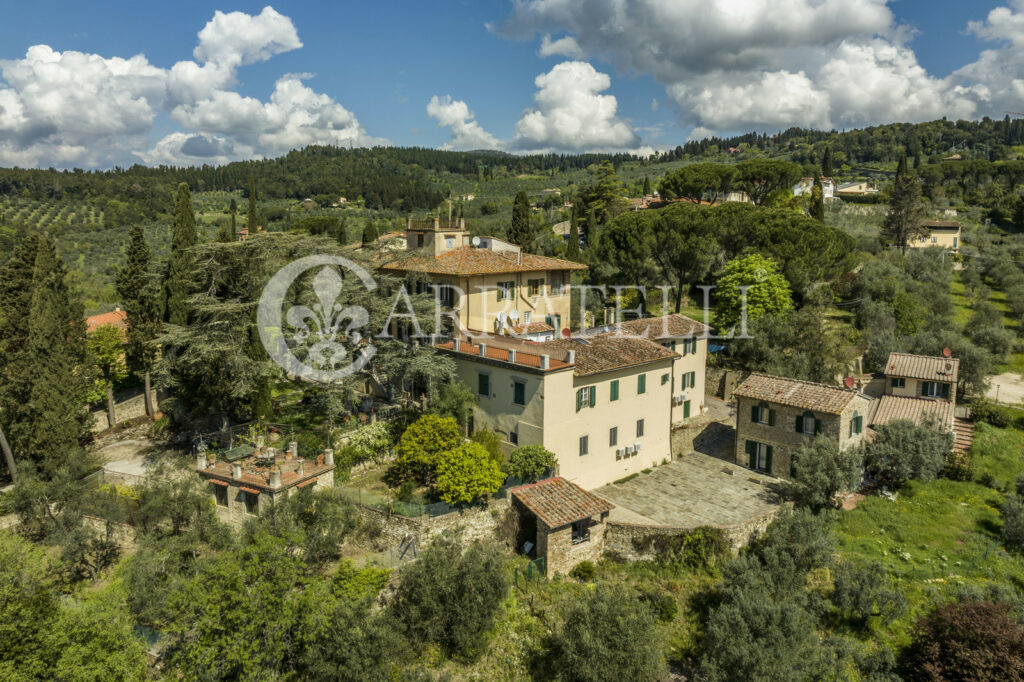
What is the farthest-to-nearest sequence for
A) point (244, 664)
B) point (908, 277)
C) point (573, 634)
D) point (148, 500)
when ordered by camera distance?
point (908, 277) < point (148, 500) < point (573, 634) < point (244, 664)

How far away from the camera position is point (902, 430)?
23.9 metres

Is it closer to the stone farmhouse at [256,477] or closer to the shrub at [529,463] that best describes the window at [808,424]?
the shrub at [529,463]

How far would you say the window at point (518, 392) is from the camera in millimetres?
21469

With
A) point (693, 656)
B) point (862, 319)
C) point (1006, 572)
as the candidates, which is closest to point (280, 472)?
point (693, 656)

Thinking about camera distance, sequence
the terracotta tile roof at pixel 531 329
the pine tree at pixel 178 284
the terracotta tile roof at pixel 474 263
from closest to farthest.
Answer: the pine tree at pixel 178 284 < the terracotta tile roof at pixel 474 263 < the terracotta tile roof at pixel 531 329

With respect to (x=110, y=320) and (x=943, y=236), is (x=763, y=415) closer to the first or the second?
(x=110, y=320)

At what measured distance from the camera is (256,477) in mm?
18797

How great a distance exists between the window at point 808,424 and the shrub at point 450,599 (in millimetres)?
13793

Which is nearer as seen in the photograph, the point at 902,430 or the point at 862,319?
the point at 902,430

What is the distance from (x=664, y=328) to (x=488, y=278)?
28.3 feet

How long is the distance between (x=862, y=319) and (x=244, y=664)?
132 feet

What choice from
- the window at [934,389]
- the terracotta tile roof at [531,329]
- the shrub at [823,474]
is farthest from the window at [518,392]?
the window at [934,389]

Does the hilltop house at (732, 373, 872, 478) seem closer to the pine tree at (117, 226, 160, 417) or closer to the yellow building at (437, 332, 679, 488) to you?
the yellow building at (437, 332, 679, 488)

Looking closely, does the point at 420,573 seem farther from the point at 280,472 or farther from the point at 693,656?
the point at 693,656
